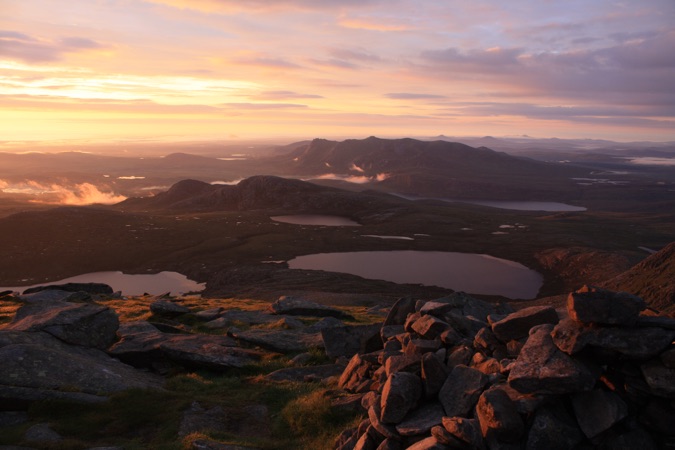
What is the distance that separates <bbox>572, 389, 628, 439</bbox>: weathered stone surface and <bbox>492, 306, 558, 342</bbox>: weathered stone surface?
150 inches

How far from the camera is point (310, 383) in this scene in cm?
2395

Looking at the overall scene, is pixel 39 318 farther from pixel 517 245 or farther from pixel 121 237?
pixel 517 245

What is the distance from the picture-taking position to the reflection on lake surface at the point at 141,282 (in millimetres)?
116944

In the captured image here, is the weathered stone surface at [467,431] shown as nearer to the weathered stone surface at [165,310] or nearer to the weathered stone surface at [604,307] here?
the weathered stone surface at [604,307]

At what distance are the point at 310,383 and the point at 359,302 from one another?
55.0 metres

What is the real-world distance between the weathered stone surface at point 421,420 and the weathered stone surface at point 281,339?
45.7 feet

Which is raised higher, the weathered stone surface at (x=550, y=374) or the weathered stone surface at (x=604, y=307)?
the weathered stone surface at (x=604, y=307)

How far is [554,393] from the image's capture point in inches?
587

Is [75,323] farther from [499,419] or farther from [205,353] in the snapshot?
[499,419]

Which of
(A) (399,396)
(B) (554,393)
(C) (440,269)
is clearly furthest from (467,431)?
(C) (440,269)

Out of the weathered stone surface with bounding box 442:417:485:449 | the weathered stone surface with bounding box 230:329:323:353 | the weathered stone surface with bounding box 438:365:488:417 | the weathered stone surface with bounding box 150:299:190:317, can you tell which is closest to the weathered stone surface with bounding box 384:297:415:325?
the weathered stone surface with bounding box 230:329:323:353

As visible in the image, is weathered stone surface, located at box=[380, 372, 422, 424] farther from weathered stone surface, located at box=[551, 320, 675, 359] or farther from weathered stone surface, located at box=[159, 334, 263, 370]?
weathered stone surface, located at box=[159, 334, 263, 370]

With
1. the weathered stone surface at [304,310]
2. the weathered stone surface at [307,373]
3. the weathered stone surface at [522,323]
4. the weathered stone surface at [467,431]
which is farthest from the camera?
the weathered stone surface at [304,310]

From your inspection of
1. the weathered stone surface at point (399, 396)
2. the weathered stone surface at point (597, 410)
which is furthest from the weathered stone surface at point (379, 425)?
the weathered stone surface at point (597, 410)
